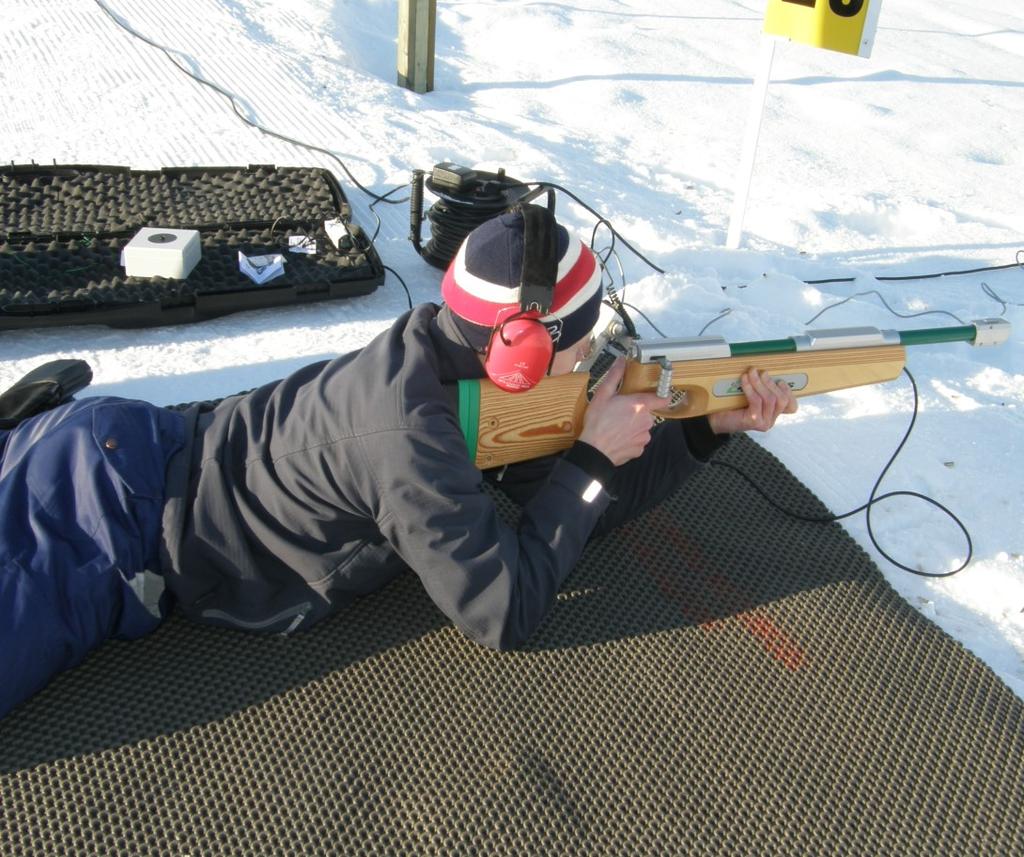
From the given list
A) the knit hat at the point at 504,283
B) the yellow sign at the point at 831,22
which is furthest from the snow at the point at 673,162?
the knit hat at the point at 504,283

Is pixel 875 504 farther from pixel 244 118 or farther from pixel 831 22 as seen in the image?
pixel 244 118

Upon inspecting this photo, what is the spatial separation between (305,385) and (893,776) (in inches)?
66.3

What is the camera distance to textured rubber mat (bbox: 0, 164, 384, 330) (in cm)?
353

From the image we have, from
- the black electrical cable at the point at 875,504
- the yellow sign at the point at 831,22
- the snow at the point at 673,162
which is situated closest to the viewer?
the black electrical cable at the point at 875,504

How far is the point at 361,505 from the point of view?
203 cm

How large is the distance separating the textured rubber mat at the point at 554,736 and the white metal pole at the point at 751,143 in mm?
2424

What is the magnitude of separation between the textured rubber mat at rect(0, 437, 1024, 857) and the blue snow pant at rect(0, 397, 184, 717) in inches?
7.6

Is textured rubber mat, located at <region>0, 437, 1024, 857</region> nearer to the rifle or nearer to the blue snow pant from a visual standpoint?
the blue snow pant

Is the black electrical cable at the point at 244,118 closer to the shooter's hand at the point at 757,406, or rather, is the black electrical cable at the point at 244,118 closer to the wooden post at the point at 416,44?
the wooden post at the point at 416,44

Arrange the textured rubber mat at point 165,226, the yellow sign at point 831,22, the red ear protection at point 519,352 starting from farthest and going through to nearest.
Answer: the yellow sign at point 831,22
the textured rubber mat at point 165,226
the red ear protection at point 519,352

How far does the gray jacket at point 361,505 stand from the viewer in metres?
1.94

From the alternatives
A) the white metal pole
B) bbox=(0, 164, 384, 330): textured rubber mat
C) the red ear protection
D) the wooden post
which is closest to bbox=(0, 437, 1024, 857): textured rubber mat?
the red ear protection

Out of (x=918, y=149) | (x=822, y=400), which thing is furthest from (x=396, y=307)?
(x=918, y=149)

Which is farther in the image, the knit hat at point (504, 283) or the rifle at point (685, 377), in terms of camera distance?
the rifle at point (685, 377)
